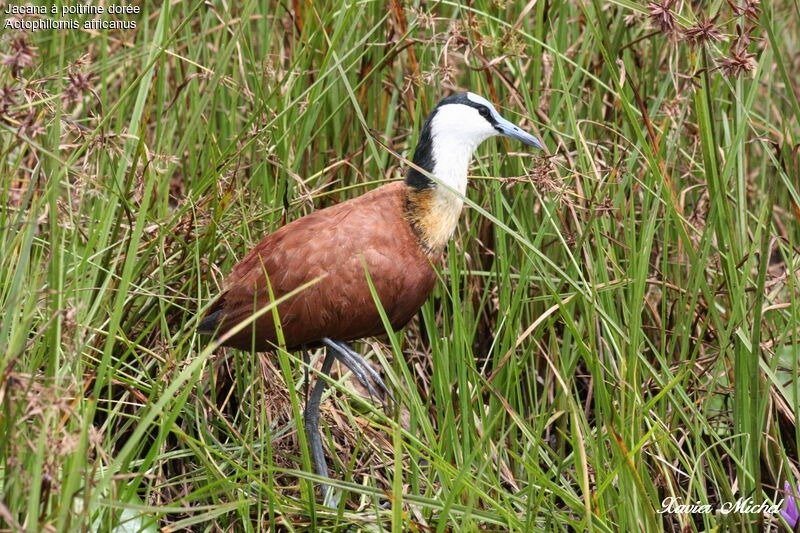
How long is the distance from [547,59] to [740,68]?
50.1 inches

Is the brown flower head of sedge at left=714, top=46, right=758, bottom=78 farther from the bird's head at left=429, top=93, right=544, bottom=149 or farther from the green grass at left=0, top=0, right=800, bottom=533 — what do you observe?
the bird's head at left=429, top=93, right=544, bottom=149

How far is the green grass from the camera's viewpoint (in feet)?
6.68

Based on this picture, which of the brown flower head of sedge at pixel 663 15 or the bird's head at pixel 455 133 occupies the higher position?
the brown flower head of sedge at pixel 663 15

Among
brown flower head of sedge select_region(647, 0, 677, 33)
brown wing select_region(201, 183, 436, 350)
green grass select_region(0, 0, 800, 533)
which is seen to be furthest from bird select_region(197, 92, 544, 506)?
brown flower head of sedge select_region(647, 0, 677, 33)

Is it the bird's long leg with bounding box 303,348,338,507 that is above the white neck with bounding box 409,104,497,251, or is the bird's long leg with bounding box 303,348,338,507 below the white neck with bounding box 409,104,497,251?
below

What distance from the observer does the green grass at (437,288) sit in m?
2.04

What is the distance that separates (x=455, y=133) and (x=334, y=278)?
0.61m

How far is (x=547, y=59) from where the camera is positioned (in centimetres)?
317

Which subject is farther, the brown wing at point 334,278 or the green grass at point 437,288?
the brown wing at point 334,278

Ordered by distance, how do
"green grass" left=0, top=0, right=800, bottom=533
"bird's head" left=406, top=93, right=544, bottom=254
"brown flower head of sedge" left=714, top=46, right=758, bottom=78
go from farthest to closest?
1. "bird's head" left=406, top=93, right=544, bottom=254
2. "green grass" left=0, top=0, right=800, bottom=533
3. "brown flower head of sedge" left=714, top=46, right=758, bottom=78

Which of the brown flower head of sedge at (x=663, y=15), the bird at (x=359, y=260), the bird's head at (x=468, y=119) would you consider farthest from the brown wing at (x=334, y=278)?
the brown flower head of sedge at (x=663, y=15)

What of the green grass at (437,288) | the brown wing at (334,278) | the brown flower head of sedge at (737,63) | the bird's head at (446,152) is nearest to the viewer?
the brown flower head of sedge at (737,63)

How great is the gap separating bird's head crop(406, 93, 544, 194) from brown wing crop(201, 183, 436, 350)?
0.68ft

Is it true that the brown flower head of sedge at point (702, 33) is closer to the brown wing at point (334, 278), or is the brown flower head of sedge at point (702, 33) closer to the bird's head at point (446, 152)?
the bird's head at point (446, 152)
